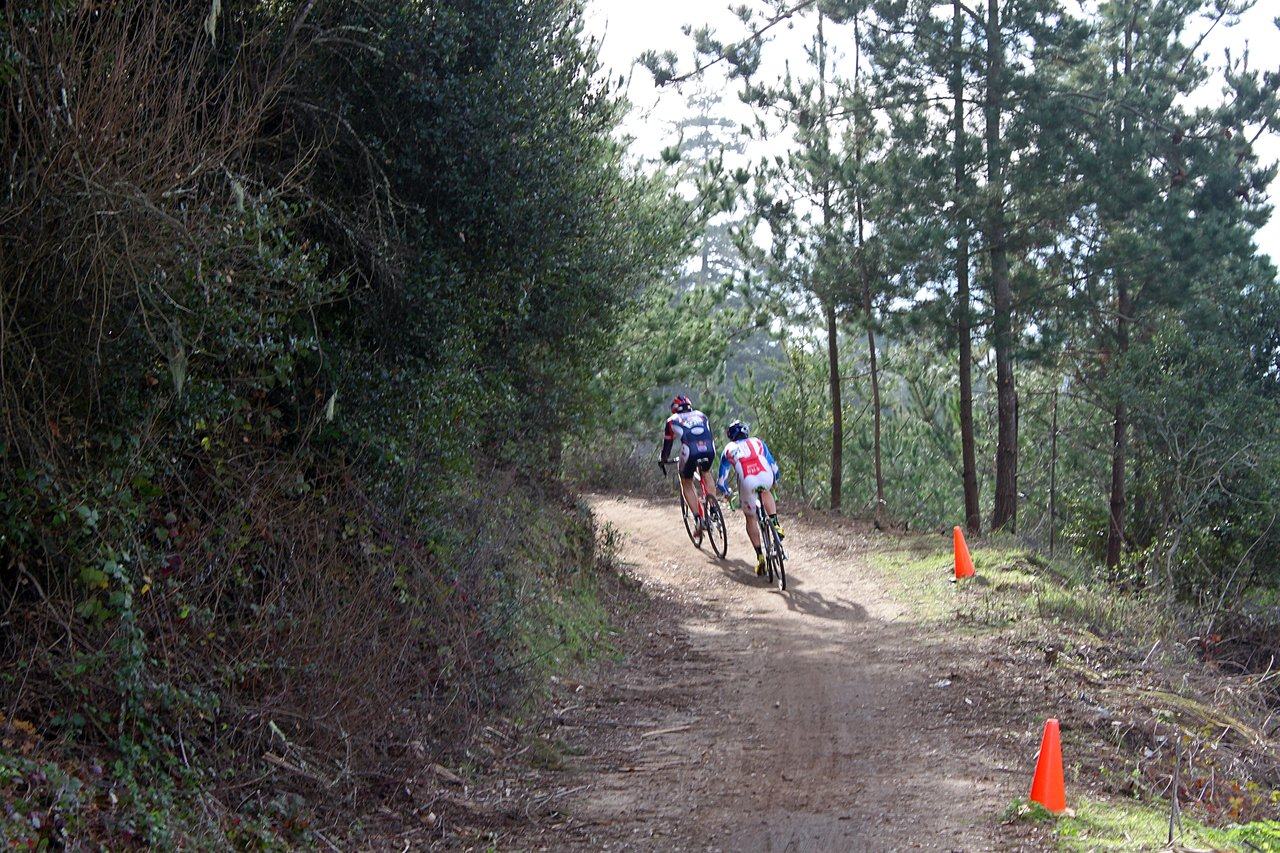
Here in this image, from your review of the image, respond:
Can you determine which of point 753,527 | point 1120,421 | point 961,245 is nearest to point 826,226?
point 961,245

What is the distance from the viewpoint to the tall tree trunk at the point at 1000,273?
19.6 meters

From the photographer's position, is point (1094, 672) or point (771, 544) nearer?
point (1094, 672)

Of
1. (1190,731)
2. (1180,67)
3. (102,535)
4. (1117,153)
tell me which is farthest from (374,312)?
(1180,67)

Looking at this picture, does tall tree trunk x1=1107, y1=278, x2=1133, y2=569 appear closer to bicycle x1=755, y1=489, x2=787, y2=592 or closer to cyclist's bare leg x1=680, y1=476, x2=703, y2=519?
cyclist's bare leg x1=680, y1=476, x2=703, y2=519

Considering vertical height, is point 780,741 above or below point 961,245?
below

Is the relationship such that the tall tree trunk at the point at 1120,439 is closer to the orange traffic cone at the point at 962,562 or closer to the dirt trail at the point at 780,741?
the orange traffic cone at the point at 962,562

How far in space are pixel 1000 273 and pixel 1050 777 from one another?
14.9m

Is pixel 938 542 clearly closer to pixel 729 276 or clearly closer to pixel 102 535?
pixel 729 276

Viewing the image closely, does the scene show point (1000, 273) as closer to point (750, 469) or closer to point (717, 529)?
point (717, 529)

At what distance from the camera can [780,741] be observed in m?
8.37

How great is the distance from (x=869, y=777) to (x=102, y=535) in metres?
4.82

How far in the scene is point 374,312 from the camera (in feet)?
29.0

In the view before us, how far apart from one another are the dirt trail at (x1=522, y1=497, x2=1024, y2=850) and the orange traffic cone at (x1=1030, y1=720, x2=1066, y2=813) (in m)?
0.28

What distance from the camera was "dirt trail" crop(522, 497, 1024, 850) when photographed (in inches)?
261
